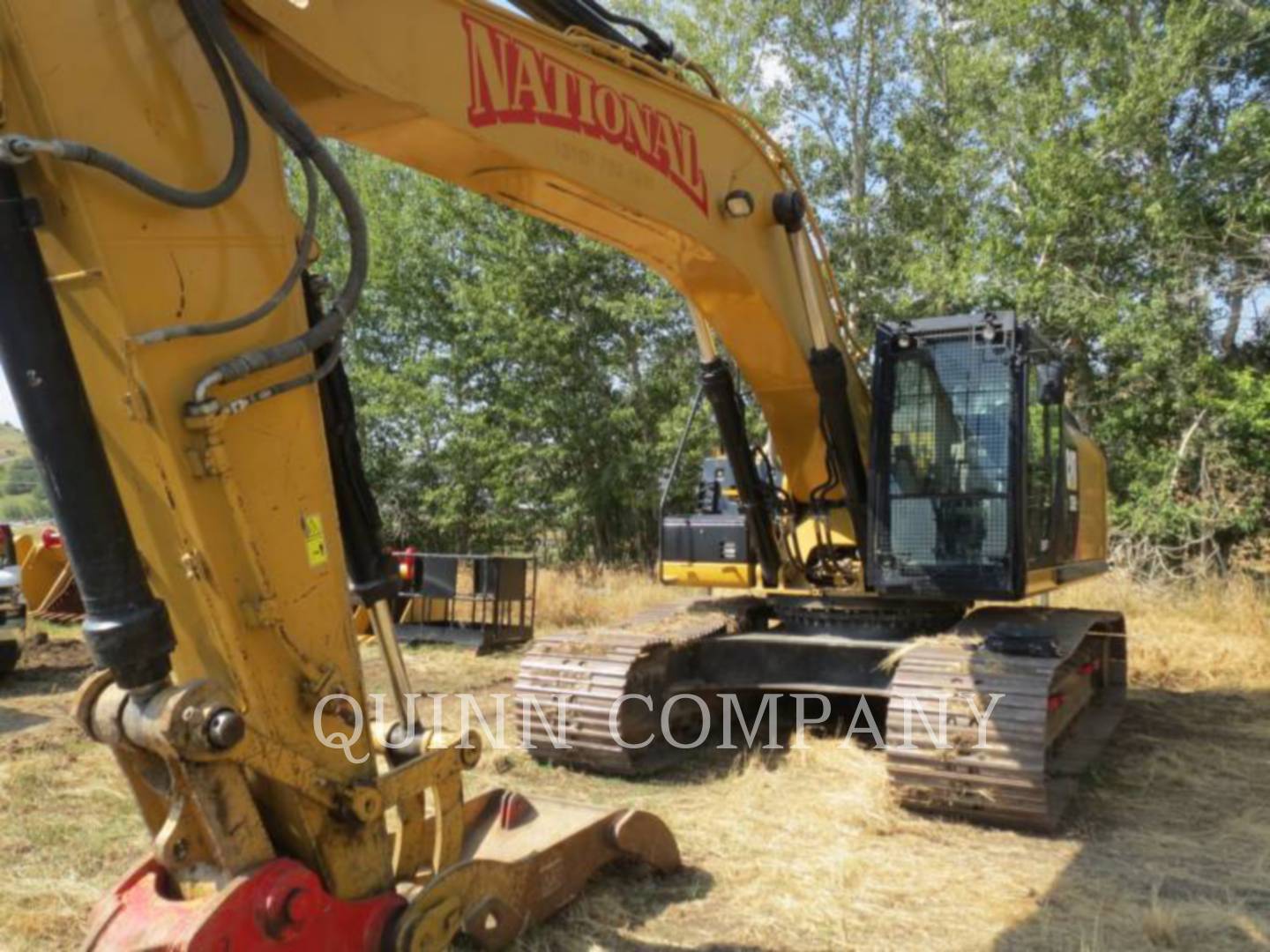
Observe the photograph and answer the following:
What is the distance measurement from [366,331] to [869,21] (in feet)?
38.7

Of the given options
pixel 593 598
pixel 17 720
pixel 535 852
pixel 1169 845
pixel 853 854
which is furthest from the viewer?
pixel 593 598

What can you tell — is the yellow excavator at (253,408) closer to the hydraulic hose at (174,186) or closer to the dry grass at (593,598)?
the hydraulic hose at (174,186)

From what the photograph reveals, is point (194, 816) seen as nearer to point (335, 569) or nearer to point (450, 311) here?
point (335, 569)

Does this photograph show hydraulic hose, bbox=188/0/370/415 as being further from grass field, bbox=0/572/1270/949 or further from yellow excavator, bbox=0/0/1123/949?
grass field, bbox=0/572/1270/949

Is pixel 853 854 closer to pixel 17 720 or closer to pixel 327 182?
pixel 327 182

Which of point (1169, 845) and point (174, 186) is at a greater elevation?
point (174, 186)

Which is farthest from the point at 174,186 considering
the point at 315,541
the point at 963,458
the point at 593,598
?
the point at 593,598

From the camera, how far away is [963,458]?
5652mm

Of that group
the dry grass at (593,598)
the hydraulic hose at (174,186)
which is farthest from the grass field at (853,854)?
the dry grass at (593,598)

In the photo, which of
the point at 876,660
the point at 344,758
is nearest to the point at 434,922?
the point at 344,758

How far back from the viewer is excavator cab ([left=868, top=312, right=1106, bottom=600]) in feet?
18.0

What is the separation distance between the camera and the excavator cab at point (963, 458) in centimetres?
550

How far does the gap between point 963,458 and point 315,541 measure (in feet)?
13.0

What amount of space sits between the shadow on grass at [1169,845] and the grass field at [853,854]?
0.01 metres
